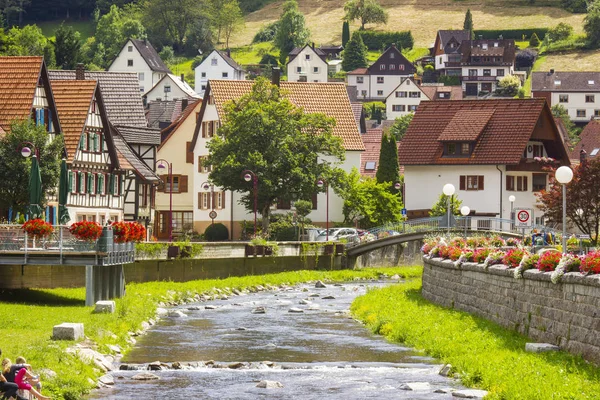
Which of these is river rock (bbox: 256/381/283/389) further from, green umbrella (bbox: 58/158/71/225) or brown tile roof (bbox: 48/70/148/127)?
brown tile roof (bbox: 48/70/148/127)

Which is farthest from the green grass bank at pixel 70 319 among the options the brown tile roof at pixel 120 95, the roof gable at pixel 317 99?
the roof gable at pixel 317 99

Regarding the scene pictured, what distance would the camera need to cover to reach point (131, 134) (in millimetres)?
100062

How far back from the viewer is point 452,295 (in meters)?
47.2

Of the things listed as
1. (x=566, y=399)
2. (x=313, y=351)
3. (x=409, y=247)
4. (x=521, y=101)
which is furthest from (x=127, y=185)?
(x=566, y=399)

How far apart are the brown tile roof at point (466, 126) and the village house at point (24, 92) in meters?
38.6

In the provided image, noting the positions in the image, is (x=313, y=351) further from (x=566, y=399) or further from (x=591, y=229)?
(x=591, y=229)

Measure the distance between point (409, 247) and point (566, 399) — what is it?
62.9 meters

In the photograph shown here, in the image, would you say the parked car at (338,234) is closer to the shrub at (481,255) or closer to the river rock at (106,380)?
the shrub at (481,255)

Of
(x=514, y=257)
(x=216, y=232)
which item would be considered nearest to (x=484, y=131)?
(x=216, y=232)

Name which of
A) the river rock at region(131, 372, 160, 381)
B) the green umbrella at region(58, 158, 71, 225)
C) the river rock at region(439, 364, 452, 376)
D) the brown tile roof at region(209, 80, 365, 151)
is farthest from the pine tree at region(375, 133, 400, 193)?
the river rock at region(131, 372, 160, 381)

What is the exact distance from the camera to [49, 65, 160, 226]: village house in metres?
95.9

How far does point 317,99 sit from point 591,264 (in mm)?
78258

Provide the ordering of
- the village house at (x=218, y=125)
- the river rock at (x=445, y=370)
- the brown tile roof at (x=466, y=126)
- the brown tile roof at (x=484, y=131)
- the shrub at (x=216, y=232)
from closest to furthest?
the river rock at (x=445, y=370) → the shrub at (x=216, y=232) → the brown tile roof at (x=484, y=131) → the village house at (x=218, y=125) → the brown tile roof at (x=466, y=126)

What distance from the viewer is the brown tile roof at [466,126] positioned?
339ft
